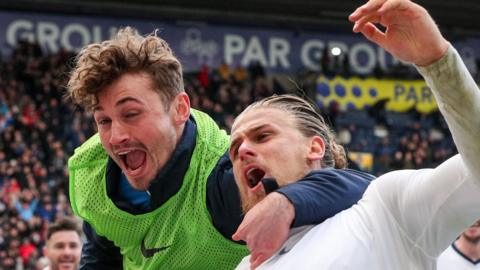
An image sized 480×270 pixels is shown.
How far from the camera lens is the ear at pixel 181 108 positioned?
349 centimetres

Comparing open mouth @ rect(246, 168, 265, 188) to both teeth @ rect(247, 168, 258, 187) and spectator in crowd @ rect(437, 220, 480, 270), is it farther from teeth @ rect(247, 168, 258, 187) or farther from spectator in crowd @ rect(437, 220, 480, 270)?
spectator in crowd @ rect(437, 220, 480, 270)

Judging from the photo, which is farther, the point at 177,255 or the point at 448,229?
the point at 177,255

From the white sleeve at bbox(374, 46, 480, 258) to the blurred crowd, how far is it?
398 inches

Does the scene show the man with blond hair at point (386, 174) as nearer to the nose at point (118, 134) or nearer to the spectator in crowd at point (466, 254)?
the nose at point (118, 134)

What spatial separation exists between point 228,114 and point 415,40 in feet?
56.4

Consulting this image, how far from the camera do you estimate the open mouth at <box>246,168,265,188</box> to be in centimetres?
272

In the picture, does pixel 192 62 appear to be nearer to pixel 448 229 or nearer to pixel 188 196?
pixel 188 196

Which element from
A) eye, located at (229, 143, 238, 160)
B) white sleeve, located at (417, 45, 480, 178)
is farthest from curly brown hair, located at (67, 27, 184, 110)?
white sleeve, located at (417, 45, 480, 178)

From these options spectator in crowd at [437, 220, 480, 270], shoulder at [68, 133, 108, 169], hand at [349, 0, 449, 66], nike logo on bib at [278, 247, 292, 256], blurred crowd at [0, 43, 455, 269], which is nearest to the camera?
hand at [349, 0, 449, 66]

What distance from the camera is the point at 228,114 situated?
19.2 meters

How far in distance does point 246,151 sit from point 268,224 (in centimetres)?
36

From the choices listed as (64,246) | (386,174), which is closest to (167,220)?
(386,174)

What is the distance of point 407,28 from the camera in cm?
204

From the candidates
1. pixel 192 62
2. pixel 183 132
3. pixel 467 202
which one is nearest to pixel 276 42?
pixel 192 62
